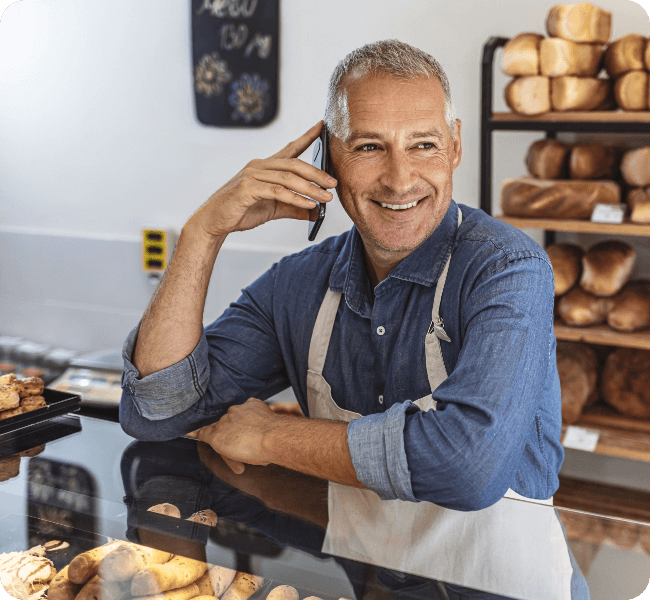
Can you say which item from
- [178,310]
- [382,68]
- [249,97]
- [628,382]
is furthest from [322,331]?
[249,97]

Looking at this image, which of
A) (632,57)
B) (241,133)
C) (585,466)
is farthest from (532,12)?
(585,466)

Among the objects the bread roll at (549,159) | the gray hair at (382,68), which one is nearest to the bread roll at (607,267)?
the bread roll at (549,159)

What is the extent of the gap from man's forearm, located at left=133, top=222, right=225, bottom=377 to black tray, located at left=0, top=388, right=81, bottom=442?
0.17 meters

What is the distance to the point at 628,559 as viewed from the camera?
2.99 ft

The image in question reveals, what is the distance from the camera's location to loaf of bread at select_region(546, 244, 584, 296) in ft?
7.89

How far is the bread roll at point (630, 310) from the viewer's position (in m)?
2.31

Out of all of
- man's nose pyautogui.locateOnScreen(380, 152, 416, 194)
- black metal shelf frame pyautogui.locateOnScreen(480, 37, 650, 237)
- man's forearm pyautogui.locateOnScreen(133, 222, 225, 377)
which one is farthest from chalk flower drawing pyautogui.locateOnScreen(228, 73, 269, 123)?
man's nose pyautogui.locateOnScreen(380, 152, 416, 194)

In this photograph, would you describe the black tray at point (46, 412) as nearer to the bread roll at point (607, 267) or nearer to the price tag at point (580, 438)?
the price tag at point (580, 438)

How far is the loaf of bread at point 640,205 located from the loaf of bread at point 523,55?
1.68ft

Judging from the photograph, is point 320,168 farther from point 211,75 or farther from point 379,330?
point 211,75

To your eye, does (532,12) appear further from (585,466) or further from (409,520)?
(409,520)

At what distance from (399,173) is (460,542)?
2.18 ft

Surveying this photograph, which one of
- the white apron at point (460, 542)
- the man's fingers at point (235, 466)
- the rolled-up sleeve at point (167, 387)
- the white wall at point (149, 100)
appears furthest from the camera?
the white wall at point (149, 100)

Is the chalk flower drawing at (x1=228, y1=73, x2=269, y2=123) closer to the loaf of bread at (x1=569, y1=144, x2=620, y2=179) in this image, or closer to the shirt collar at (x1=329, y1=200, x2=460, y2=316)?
the loaf of bread at (x1=569, y1=144, x2=620, y2=179)
